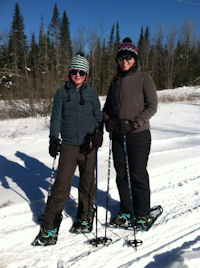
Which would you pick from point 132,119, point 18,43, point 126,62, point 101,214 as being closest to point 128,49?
point 126,62

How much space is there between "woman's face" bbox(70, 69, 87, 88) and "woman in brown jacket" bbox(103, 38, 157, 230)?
403 mm

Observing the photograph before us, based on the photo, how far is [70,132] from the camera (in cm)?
238

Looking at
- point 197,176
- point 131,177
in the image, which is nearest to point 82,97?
point 131,177

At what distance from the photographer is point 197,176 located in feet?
13.5

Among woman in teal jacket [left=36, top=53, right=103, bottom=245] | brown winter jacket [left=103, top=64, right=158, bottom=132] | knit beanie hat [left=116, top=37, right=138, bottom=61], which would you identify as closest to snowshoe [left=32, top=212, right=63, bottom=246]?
woman in teal jacket [left=36, top=53, right=103, bottom=245]

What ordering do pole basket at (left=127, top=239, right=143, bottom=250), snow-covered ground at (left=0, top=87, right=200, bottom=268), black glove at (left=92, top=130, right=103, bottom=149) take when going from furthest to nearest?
black glove at (left=92, top=130, right=103, bottom=149), pole basket at (left=127, top=239, right=143, bottom=250), snow-covered ground at (left=0, top=87, right=200, bottom=268)

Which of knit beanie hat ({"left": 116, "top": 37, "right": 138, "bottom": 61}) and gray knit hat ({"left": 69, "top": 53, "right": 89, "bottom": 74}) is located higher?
knit beanie hat ({"left": 116, "top": 37, "right": 138, "bottom": 61})

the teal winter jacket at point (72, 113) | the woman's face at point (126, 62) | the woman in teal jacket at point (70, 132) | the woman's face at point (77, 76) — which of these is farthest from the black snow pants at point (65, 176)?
the woman's face at point (126, 62)

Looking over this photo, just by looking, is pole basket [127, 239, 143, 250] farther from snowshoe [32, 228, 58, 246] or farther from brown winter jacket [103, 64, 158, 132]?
brown winter jacket [103, 64, 158, 132]

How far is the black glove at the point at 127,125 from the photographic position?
2289mm

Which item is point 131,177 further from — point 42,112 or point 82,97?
point 42,112

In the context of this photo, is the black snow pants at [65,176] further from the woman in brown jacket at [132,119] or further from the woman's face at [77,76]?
the woman's face at [77,76]

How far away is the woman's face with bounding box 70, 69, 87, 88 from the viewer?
2314mm

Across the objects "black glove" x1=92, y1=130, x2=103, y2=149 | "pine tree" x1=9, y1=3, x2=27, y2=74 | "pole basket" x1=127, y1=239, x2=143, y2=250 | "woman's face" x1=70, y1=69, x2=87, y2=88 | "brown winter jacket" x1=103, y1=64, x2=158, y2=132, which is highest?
"pine tree" x1=9, y1=3, x2=27, y2=74
